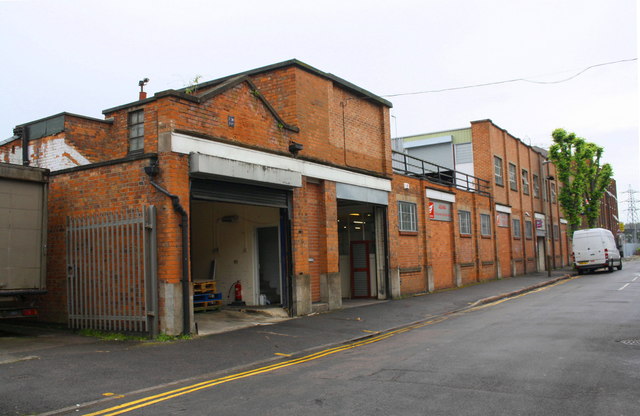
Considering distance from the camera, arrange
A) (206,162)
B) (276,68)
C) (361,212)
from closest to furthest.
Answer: (206,162)
(276,68)
(361,212)

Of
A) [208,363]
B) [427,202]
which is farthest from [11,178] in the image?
[427,202]

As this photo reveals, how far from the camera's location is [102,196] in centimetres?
1162

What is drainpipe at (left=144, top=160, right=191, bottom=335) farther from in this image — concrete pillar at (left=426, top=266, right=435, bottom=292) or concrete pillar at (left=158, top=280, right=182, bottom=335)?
concrete pillar at (left=426, top=266, right=435, bottom=292)

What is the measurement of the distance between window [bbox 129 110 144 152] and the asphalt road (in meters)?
6.68

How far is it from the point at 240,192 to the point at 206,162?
154 centimetres

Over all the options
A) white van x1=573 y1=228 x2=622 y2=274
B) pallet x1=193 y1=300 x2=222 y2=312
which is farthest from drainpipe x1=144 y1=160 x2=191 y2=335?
white van x1=573 y1=228 x2=622 y2=274

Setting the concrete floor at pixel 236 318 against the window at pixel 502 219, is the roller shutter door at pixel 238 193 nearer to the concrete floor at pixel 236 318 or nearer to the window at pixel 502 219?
the concrete floor at pixel 236 318

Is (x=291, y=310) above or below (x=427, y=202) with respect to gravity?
below

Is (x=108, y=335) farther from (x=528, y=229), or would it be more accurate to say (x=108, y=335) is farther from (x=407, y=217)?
(x=528, y=229)

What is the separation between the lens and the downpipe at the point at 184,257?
10.8 meters

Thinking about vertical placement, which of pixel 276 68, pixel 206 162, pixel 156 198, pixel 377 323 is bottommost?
pixel 377 323

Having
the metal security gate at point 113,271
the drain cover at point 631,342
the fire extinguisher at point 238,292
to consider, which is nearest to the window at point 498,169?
the fire extinguisher at point 238,292

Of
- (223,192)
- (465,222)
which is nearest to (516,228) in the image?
(465,222)

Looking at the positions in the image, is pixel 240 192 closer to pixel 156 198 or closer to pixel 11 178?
pixel 156 198
